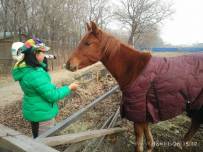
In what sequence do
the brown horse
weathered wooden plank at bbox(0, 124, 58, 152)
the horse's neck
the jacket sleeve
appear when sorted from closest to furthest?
weathered wooden plank at bbox(0, 124, 58, 152)
the jacket sleeve
the brown horse
the horse's neck

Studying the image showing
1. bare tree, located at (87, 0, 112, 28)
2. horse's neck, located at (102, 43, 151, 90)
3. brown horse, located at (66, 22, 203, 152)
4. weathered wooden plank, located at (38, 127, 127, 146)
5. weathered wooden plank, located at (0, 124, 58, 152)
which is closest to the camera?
weathered wooden plank, located at (0, 124, 58, 152)

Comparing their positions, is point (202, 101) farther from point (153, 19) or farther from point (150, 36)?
point (150, 36)

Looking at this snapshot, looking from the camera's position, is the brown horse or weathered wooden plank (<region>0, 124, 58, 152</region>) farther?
the brown horse

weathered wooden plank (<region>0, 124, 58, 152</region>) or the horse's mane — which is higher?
the horse's mane

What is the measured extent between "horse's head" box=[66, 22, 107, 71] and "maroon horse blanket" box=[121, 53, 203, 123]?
0.65 metres

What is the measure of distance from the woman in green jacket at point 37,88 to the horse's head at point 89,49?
0.40 metres

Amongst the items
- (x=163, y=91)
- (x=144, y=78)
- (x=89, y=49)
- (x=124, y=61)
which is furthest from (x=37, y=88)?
(x=163, y=91)

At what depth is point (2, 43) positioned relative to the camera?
2228 cm

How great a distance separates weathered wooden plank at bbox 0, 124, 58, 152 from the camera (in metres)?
2.00

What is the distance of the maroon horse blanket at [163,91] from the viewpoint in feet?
12.6

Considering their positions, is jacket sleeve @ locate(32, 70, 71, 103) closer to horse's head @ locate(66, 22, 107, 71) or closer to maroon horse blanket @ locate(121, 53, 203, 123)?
horse's head @ locate(66, 22, 107, 71)

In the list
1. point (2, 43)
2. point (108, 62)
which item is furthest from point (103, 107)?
point (2, 43)

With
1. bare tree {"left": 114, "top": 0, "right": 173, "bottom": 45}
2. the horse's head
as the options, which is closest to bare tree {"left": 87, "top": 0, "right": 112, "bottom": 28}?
bare tree {"left": 114, "top": 0, "right": 173, "bottom": 45}

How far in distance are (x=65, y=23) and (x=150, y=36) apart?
4552cm
